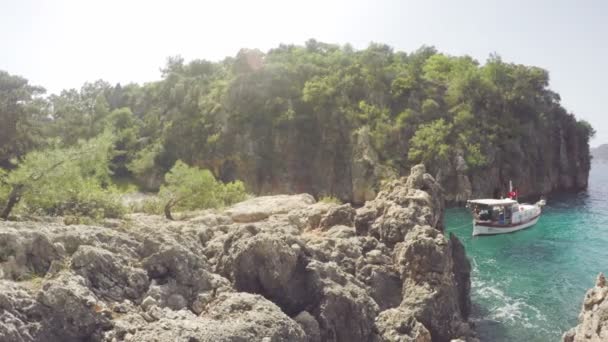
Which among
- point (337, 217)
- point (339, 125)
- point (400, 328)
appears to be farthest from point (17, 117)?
point (400, 328)

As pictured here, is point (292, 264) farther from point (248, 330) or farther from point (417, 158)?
point (417, 158)

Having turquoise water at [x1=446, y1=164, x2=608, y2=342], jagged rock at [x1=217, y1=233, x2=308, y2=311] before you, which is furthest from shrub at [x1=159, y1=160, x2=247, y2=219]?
turquoise water at [x1=446, y1=164, x2=608, y2=342]

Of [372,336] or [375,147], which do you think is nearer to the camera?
[372,336]

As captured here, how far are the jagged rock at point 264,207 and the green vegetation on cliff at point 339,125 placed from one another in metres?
32.7

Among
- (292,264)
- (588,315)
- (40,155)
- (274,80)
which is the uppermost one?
(274,80)

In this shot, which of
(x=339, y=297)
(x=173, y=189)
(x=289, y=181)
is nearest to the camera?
(x=339, y=297)

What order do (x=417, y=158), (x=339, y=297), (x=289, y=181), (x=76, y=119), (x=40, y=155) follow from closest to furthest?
(x=339, y=297), (x=40, y=155), (x=417, y=158), (x=289, y=181), (x=76, y=119)

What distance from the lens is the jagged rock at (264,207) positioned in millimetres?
25766

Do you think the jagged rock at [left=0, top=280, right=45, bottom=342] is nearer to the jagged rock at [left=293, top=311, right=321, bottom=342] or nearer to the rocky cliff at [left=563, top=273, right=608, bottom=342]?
the jagged rock at [left=293, top=311, right=321, bottom=342]

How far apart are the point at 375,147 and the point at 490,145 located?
640 inches

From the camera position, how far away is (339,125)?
221ft

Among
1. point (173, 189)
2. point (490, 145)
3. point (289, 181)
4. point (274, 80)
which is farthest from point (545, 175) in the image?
point (173, 189)

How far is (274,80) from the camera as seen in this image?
2709 inches

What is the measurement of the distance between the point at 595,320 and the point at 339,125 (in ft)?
183
